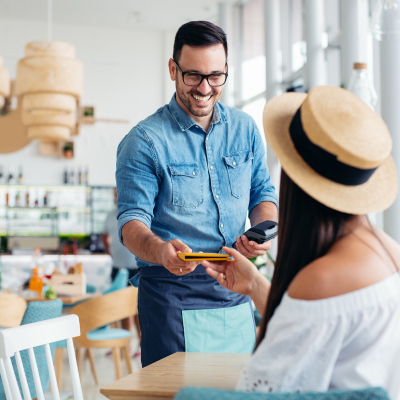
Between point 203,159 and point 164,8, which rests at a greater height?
point 164,8

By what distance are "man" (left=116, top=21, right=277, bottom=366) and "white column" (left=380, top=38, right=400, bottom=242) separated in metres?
1.38

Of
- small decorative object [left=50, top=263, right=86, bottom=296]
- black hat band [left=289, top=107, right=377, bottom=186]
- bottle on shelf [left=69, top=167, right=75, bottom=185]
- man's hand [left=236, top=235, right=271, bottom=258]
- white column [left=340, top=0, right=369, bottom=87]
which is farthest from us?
bottle on shelf [left=69, top=167, right=75, bottom=185]

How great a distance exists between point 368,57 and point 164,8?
534 centimetres

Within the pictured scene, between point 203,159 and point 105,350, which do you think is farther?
point 105,350

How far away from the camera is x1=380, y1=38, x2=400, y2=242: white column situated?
10.3 ft

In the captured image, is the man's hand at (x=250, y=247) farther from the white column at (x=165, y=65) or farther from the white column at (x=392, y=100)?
the white column at (x=165, y=65)

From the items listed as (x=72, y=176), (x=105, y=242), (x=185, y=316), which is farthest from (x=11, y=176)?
(x=185, y=316)

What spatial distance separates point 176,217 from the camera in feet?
6.44

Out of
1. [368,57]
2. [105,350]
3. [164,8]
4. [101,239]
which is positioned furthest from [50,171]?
[368,57]

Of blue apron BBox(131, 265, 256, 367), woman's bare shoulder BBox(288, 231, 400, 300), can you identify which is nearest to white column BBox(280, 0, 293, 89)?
blue apron BBox(131, 265, 256, 367)

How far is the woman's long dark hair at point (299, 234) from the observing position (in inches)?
40.9

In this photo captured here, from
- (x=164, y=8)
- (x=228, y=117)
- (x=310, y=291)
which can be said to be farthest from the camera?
(x=164, y=8)

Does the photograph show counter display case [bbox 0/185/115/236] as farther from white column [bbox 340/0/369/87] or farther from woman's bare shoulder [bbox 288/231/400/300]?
woman's bare shoulder [bbox 288/231/400/300]

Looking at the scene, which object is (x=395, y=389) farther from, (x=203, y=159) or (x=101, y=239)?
(x=101, y=239)
